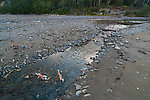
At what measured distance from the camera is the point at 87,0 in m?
53.5

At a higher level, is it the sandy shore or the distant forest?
the distant forest

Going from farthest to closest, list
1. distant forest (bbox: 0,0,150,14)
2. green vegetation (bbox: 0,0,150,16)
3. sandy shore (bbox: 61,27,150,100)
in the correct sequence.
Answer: distant forest (bbox: 0,0,150,14), green vegetation (bbox: 0,0,150,16), sandy shore (bbox: 61,27,150,100)

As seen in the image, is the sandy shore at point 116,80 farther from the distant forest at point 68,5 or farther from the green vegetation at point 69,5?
the distant forest at point 68,5

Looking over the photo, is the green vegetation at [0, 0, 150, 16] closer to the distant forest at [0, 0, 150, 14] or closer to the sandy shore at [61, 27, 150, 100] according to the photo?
the distant forest at [0, 0, 150, 14]

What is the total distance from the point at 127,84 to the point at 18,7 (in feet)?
214

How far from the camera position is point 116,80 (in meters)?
4.35

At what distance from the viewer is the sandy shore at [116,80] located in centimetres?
362

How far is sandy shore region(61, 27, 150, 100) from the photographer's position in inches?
142

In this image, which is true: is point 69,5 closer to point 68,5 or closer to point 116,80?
point 68,5

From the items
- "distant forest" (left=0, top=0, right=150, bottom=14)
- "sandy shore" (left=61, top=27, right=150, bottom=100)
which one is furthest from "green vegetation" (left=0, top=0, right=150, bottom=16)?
"sandy shore" (left=61, top=27, right=150, bottom=100)

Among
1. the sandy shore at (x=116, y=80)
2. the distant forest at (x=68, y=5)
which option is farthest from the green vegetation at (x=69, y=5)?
the sandy shore at (x=116, y=80)

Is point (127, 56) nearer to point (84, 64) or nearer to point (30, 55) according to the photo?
point (84, 64)

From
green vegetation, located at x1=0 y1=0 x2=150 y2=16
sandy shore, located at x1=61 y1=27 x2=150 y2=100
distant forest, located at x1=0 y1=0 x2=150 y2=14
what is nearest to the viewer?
sandy shore, located at x1=61 y1=27 x2=150 y2=100

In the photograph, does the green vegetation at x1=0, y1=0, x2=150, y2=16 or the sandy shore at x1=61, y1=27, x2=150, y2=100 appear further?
the green vegetation at x1=0, y1=0, x2=150, y2=16
